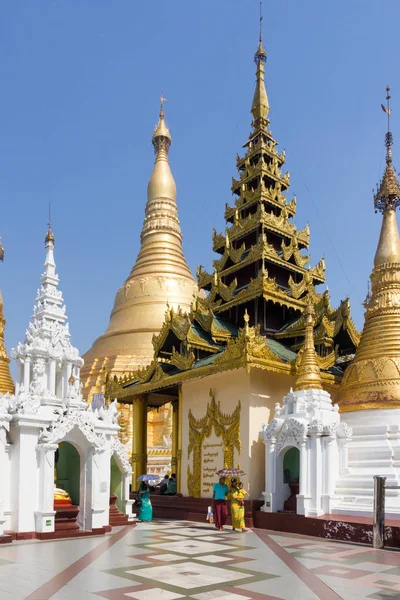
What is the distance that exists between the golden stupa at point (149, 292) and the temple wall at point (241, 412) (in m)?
11.0

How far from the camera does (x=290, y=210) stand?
22.1m

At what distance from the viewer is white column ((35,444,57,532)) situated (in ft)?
41.1

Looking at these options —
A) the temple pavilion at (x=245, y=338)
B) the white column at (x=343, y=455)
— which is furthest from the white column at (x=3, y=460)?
the white column at (x=343, y=455)

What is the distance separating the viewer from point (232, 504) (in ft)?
46.2

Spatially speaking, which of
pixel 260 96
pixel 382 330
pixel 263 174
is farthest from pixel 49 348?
pixel 260 96

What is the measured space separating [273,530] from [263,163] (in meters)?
12.6

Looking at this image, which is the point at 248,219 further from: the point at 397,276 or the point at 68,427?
the point at 68,427

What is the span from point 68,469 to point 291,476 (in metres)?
5.70

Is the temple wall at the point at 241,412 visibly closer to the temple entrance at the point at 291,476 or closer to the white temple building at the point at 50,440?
the temple entrance at the point at 291,476

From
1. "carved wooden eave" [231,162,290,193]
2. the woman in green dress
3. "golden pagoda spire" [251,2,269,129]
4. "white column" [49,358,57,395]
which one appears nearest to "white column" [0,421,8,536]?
"white column" [49,358,57,395]

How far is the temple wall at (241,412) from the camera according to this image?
16.0m

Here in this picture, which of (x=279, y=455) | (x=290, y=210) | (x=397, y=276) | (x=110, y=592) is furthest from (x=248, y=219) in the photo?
(x=110, y=592)

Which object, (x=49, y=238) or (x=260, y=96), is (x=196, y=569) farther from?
(x=260, y=96)

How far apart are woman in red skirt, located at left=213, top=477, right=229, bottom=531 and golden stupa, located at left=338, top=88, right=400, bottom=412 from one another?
3637mm
